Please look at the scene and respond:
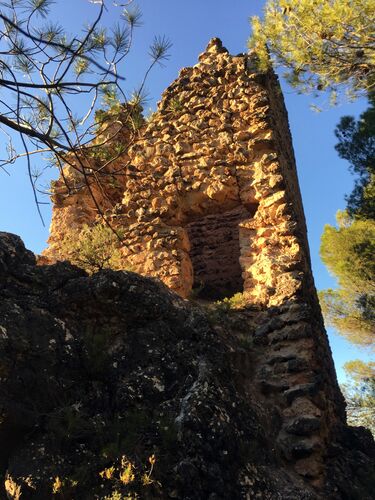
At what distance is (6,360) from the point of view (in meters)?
2.66

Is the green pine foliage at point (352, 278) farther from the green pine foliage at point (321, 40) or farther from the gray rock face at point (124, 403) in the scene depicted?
the gray rock face at point (124, 403)

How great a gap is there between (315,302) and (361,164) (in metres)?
5.31

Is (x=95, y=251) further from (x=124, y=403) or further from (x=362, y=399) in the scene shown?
(x=362, y=399)

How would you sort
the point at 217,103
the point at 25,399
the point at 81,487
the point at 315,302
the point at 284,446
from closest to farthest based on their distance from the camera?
the point at 81,487
the point at 25,399
the point at 284,446
the point at 315,302
the point at 217,103

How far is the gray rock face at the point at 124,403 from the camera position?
238cm

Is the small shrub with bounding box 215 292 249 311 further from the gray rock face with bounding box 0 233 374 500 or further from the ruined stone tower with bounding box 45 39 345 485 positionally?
the gray rock face with bounding box 0 233 374 500

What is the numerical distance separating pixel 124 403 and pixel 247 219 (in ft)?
9.21

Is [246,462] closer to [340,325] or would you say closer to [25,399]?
[25,399]

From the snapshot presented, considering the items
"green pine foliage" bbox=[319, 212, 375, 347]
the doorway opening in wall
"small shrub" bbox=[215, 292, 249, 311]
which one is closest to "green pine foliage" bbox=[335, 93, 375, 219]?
"green pine foliage" bbox=[319, 212, 375, 347]

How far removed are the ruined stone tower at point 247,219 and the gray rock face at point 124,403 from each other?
315mm

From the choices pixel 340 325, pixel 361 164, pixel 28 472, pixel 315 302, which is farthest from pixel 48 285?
pixel 340 325

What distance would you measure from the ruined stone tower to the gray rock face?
32 cm

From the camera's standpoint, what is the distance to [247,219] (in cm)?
510

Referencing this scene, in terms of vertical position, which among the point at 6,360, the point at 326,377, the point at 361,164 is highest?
the point at 361,164
